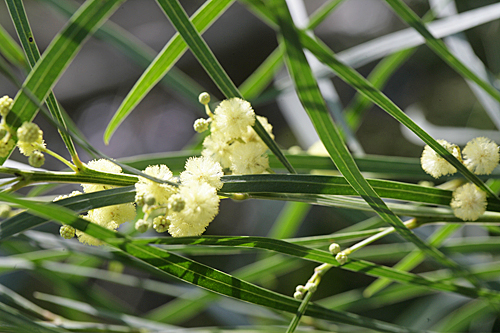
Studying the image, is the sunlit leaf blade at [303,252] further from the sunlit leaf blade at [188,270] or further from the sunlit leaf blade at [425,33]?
the sunlit leaf blade at [425,33]

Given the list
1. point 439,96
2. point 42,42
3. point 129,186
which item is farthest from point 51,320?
point 42,42

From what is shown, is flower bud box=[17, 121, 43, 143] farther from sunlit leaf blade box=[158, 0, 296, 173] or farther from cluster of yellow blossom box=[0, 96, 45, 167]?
sunlit leaf blade box=[158, 0, 296, 173]

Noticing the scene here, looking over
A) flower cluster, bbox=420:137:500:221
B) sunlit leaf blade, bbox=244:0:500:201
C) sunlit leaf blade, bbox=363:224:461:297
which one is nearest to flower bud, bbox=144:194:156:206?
sunlit leaf blade, bbox=244:0:500:201

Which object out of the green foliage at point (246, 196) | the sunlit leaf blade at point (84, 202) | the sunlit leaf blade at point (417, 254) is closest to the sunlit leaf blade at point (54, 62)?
the green foliage at point (246, 196)

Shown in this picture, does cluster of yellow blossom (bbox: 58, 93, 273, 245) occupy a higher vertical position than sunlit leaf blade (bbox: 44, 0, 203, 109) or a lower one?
lower

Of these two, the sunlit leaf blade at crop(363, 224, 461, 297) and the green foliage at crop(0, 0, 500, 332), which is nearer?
the green foliage at crop(0, 0, 500, 332)

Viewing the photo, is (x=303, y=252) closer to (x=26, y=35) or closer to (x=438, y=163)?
(x=438, y=163)

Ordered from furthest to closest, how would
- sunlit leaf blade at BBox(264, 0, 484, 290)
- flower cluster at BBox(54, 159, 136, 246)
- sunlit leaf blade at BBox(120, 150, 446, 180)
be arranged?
sunlit leaf blade at BBox(120, 150, 446, 180), flower cluster at BBox(54, 159, 136, 246), sunlit leaf blade at BBox(264, 0, 484, 290)

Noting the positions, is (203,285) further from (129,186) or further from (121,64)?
(121,64)
